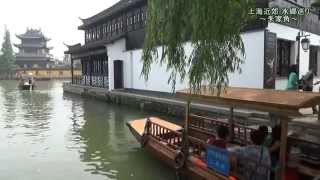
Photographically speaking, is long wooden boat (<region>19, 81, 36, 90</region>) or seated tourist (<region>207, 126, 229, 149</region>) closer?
seated tourist (<region>207, 126, 229, 149</region>)

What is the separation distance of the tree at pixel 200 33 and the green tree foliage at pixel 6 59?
67.8 metres

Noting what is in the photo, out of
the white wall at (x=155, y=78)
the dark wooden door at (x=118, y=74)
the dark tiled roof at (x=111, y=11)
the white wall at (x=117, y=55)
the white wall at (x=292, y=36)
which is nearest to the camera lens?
the white wall at (x=292, y=36)

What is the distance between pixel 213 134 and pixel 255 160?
3.08 metres

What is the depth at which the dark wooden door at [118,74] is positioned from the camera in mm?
27375

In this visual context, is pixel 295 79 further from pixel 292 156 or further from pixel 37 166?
pixel 37 166

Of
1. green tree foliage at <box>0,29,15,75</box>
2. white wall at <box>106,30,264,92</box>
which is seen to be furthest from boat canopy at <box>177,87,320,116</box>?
green tree foliage at <box>0,29,15,75</box>

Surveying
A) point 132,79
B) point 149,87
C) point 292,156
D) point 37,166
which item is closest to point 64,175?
point 37,166

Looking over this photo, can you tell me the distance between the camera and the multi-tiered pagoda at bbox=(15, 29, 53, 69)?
2990 inches

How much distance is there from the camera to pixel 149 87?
80.0 feet

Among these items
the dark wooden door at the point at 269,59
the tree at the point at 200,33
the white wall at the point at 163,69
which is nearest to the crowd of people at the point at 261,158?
the tree at the point at 200,33

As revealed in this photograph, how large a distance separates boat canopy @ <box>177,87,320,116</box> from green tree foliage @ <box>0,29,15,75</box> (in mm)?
66457

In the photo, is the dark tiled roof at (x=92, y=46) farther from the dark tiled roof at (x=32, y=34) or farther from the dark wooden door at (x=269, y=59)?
the dark tiled roof at (x=32, y=34)

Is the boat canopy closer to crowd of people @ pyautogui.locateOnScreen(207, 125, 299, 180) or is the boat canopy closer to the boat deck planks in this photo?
crowd of people @ pyautogui.locateOnScreen(207, 125, 299, 180)

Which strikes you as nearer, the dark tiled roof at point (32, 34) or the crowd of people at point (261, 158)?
the crowd of people at point (261, 158)
